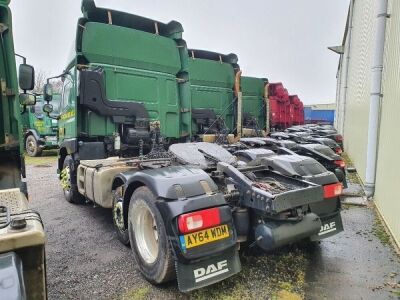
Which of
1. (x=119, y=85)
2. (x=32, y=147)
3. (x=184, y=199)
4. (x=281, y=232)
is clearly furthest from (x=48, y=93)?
(x=32, y=147)

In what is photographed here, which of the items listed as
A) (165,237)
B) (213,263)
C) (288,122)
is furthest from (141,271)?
(288,122)

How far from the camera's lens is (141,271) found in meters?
3.06

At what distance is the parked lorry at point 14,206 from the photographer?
1344mm

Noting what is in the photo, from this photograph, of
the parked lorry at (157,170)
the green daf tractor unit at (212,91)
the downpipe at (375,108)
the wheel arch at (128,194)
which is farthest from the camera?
the green daf tractor unit at (212,91)

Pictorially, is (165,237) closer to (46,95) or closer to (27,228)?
(27,228)

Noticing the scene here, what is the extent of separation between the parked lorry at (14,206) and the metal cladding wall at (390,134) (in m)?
3.90

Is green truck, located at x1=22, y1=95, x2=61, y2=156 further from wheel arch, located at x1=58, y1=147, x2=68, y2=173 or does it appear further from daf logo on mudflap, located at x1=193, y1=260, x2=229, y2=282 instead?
daf logo on mudflap, located at x1=193, y1=260, x2=229, y2=282

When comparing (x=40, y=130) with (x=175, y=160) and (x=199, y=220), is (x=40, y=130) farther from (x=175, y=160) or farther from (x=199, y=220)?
(x=199, y=220)

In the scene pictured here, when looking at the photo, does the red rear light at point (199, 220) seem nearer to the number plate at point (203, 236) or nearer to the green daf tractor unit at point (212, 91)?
the number plate at point (203, 236)

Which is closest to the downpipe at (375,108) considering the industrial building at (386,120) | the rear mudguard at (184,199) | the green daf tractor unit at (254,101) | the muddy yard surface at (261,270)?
the industrial building at (386,120)

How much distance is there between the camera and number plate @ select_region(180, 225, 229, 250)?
8.06ft

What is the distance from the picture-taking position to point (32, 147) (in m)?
14.6

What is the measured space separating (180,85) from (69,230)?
3334mm

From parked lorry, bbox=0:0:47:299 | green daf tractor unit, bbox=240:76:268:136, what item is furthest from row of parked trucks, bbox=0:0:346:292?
green daf tractor unit, bbox=240:76:268:136
